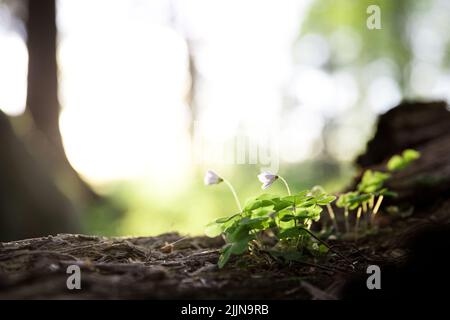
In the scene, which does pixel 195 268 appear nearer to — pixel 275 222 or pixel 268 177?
pixel 275 222

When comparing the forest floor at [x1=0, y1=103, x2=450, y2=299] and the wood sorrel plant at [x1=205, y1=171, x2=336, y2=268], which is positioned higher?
the wood sorrel plant at [x1=205, y1=171, x2=336, y2=268]

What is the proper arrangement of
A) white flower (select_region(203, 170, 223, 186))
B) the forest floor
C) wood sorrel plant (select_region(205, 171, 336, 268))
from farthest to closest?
1. white flower (select_region(203, 170, 223, 186))
2. wood sorrel plant (select_region(205, 171, 336, 268))
3. the forest floor

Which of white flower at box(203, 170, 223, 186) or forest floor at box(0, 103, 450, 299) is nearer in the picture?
forest floor at box(0, 103, 450, 299)

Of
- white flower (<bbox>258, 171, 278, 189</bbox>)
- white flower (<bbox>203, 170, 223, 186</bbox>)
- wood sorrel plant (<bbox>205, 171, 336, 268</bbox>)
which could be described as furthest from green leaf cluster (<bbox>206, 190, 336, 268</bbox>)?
white flower (<bbox>203, 170, 223, 186</bbox>)

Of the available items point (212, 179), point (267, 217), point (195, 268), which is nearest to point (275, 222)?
point (267, 217)

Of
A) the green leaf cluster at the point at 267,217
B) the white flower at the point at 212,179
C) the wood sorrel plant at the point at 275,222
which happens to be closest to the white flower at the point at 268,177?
the wood sorrel plant at the point at 275,222

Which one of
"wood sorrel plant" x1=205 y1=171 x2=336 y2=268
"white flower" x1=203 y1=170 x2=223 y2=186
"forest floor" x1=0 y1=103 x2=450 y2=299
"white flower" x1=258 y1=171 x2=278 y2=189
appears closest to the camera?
"forest floor" x1=0 y1=103 x2=450 y2=299

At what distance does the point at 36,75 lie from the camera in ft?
33.1

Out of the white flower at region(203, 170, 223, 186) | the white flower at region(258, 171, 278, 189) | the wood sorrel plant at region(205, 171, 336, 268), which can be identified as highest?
the white flower at region(203, 170, 223, 186)

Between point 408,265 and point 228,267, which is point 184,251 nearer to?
point 228,267

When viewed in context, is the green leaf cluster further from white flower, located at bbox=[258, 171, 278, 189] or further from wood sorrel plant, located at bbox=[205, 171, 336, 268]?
white flower, located at bbox=[258, 171, 278, 189]
